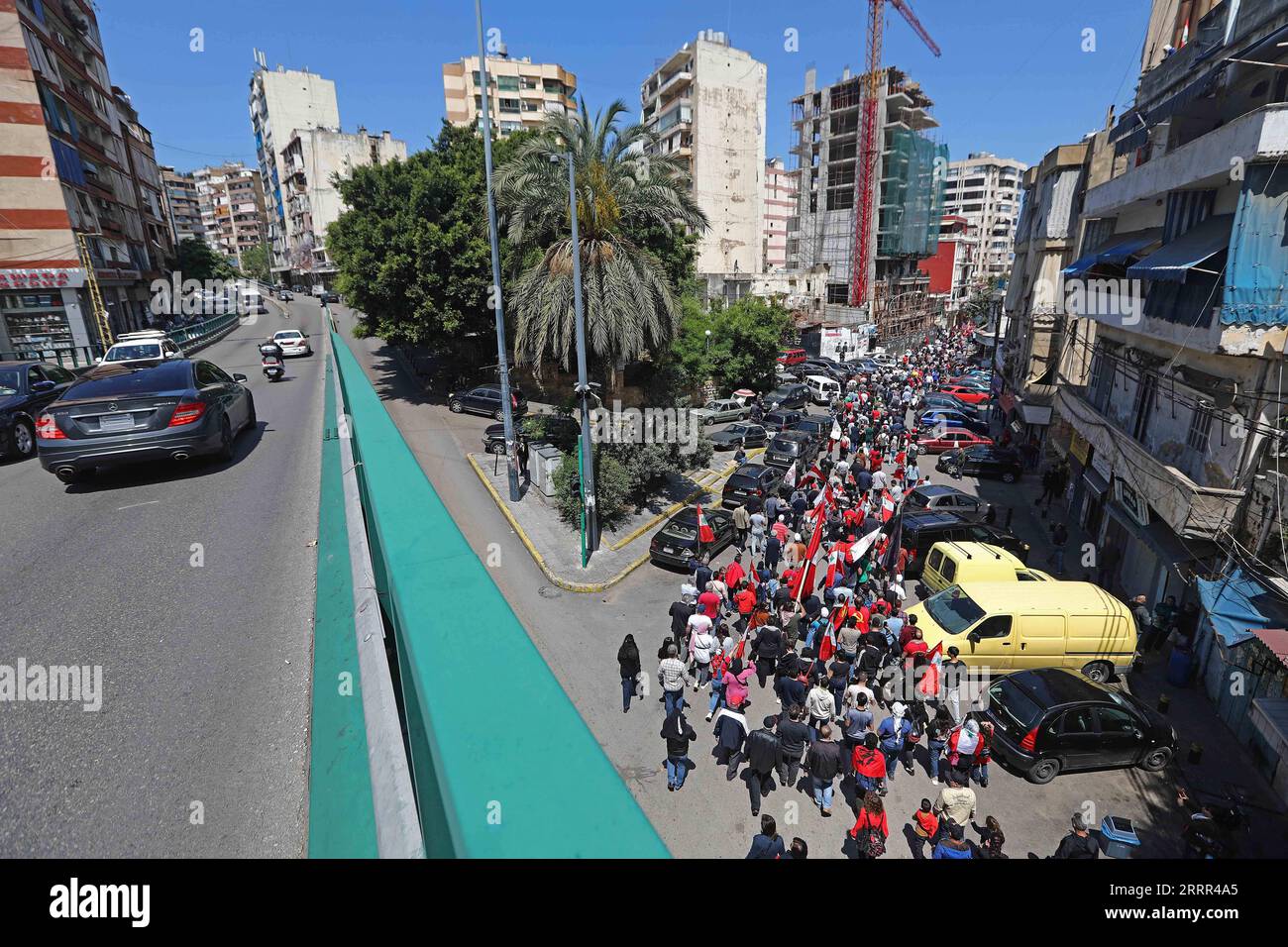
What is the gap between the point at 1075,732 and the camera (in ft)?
34.9

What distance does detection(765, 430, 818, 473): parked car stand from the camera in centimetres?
2575

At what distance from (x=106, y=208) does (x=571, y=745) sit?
2300 inches

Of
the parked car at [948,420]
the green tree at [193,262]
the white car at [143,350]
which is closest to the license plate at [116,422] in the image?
Result: the white car at [143,350]

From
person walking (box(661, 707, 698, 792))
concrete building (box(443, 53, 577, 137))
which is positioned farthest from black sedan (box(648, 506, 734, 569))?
concrete building (box(443, 53, 577, 137))

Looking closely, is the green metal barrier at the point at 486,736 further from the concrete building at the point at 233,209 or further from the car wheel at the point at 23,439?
the concrete building at the point at 233,209

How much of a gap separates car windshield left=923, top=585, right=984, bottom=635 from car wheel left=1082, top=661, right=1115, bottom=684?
2.61 metres

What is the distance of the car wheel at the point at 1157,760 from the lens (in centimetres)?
1089

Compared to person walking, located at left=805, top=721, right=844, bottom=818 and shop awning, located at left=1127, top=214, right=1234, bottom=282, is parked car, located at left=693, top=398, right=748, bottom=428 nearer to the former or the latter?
shop awning, located at left=1127, top=214, right=1234, bottom=282

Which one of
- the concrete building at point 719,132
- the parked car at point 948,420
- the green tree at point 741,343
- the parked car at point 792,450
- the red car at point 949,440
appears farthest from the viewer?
the concrete building at point 719,132

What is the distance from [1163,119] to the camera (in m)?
15.9

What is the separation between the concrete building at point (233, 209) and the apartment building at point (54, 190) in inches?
3648

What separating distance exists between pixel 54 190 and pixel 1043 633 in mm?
50419
